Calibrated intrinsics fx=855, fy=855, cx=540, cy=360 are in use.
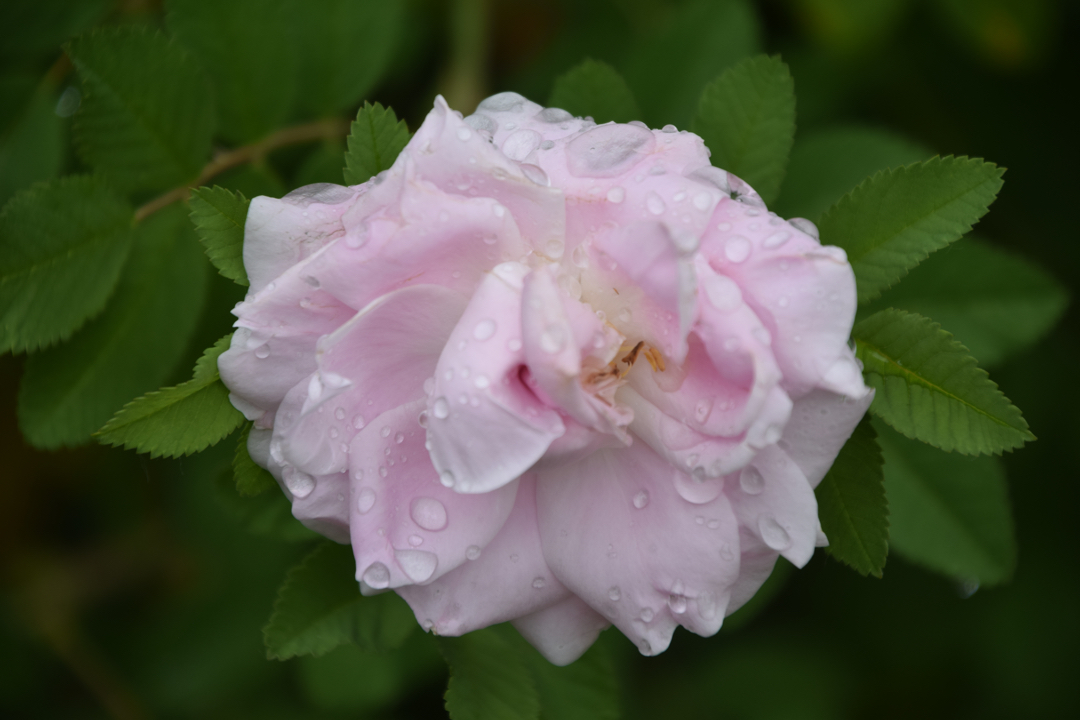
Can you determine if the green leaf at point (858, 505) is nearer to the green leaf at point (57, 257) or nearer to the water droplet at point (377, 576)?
the water droplet at point (377, 576)

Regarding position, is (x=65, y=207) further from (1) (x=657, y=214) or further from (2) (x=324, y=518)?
(1) (x=657, y=214)

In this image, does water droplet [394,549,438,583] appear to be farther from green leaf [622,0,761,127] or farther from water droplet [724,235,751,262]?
green leaf [622,0,761,127]

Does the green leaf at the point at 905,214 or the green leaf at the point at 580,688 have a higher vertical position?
the green leaf at the point at 905,214

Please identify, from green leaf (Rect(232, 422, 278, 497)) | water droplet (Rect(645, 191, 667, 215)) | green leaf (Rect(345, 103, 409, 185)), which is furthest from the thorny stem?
water droplet (Rect(645, 191, 667, 215))

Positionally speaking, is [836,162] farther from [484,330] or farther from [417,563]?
[417,563]

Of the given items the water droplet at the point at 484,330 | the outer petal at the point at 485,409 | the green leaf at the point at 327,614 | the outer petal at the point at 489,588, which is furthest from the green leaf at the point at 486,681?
the water droplet at the point at 484,330

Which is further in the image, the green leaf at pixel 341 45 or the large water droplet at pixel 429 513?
the green leaf at pixel 341 45
